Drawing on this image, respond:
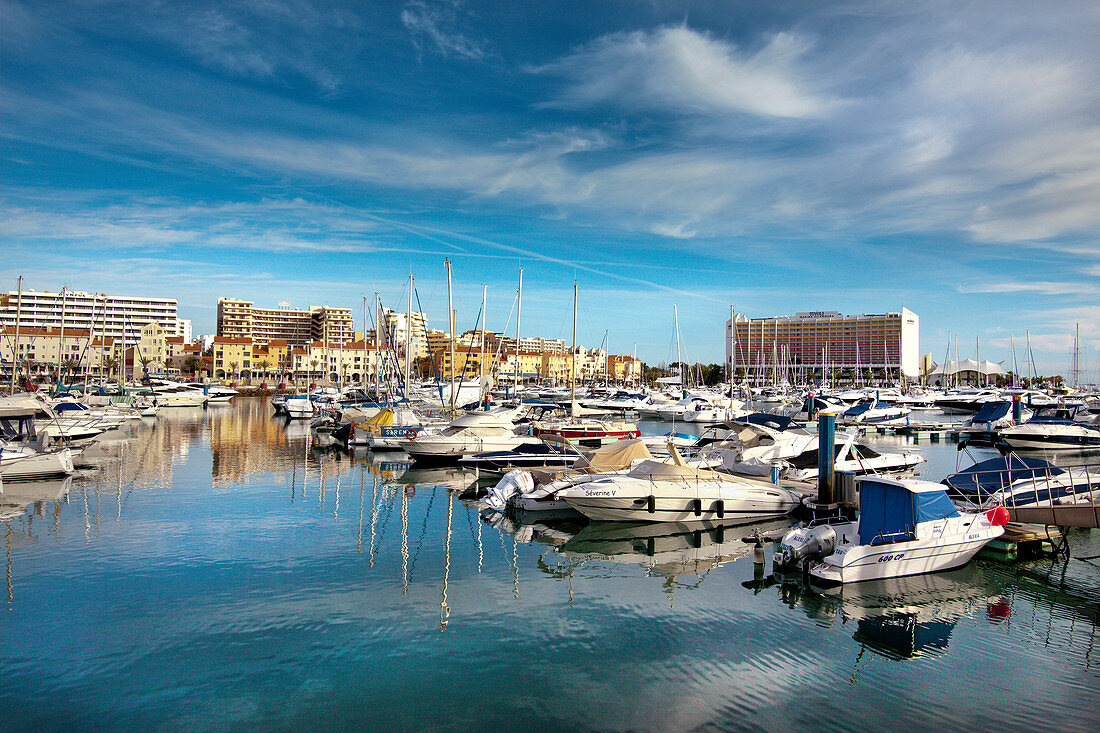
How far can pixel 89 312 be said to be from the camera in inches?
6531

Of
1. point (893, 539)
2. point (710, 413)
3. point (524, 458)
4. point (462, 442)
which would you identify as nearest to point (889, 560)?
point (893, 539)

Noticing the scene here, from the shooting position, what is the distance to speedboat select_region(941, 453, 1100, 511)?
18375 mm

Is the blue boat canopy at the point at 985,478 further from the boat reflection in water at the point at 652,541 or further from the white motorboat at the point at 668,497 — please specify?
the white motorboat at the point at 668,497

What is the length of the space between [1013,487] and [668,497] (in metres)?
9.74

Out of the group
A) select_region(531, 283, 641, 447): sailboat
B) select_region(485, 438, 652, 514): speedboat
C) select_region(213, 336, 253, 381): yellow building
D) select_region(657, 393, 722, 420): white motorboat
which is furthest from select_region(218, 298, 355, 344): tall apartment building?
select_region(485, 438, 652, 514): speedboat

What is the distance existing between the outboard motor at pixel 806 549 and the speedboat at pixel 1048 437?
114 feet

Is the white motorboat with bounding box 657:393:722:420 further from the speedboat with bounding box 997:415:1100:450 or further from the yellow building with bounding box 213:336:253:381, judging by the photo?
the yellow building with bounding box 213:336:253:381

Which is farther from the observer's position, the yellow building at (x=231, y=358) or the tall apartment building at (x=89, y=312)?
the tall apartment building at (x=89, y=312)

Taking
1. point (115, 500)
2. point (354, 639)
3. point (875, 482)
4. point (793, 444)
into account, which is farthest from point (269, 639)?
point (793, 444)

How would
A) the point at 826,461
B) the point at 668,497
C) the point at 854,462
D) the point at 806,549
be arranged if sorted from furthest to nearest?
the point at 854,462 < the point at 826,461 < the point at 668,497 < the point at 806,549

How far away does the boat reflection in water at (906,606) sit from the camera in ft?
39.2

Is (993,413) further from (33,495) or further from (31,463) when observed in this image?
(31,463)

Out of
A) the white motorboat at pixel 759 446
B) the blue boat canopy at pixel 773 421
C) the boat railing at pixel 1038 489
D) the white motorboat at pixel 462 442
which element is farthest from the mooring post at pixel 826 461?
the blue boat canopy at pixel 773 421

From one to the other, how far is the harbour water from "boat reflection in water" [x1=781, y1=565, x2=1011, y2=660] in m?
0.06
